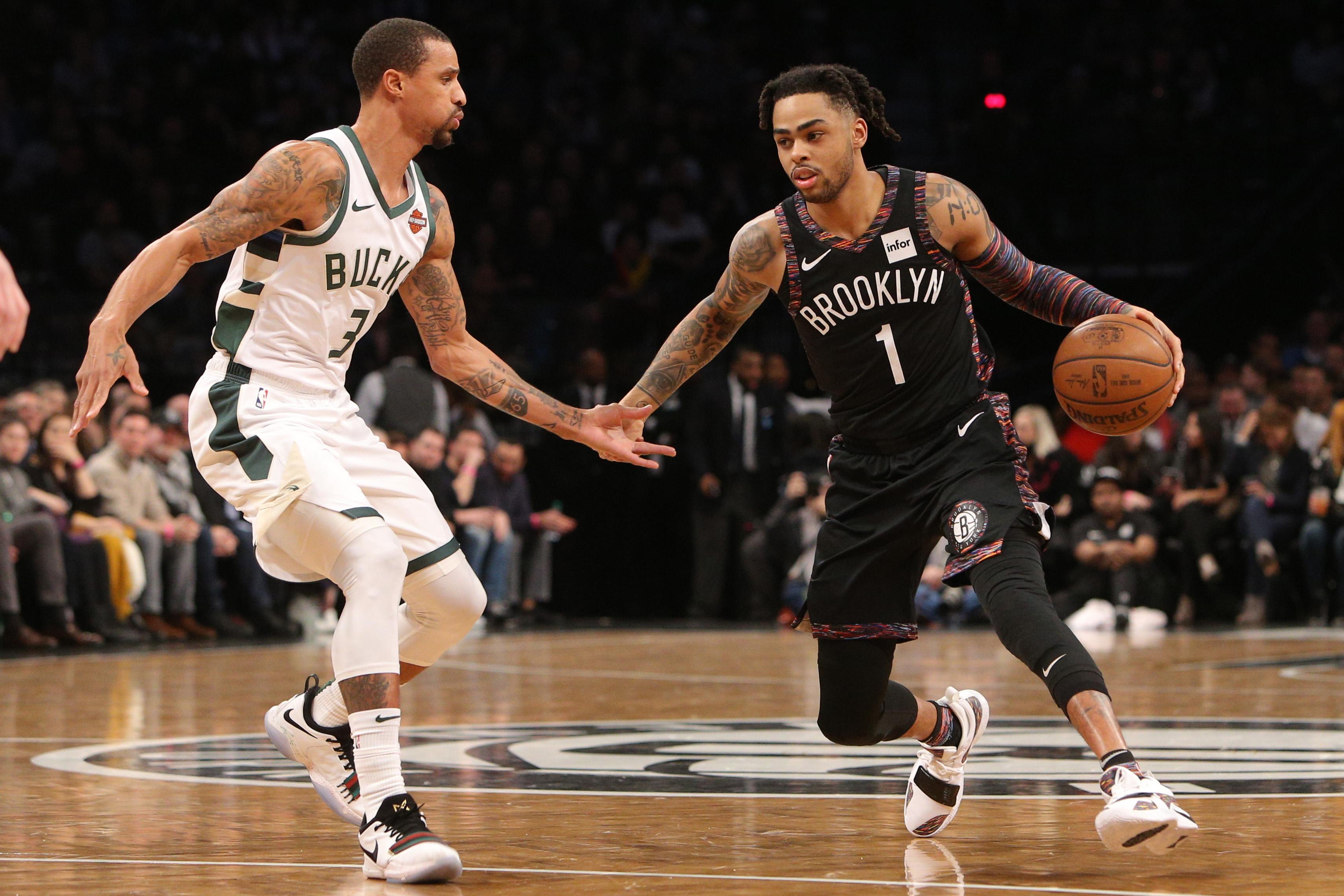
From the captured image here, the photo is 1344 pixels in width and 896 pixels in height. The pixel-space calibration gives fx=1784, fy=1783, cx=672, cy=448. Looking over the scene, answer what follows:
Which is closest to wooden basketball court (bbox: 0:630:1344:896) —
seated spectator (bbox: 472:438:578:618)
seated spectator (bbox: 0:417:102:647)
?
seated spectator (bbox: 0:417:102:647)

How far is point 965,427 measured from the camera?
4.69 meters

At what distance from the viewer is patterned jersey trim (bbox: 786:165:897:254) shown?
4.74 m

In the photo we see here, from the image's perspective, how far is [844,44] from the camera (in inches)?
767

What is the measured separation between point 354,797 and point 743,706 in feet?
11.7

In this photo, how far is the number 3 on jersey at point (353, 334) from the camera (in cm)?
466

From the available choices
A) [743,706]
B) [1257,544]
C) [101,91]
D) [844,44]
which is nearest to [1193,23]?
[844,44]

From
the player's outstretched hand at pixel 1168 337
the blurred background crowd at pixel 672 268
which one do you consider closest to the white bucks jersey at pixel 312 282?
the player's outstretched hand at pixel 1168 337

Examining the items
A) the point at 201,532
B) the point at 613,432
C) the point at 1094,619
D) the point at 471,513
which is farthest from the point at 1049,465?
the point at 613,432

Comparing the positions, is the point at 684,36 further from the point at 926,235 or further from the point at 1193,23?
the point at 926,235

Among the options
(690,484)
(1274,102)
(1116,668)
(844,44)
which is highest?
(844,44)

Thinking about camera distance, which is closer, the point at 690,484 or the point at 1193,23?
the point at 690,484

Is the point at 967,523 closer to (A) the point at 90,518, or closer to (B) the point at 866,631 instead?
(B) the point at 866,631

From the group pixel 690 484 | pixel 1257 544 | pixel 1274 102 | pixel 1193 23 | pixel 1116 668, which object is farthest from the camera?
pixel 1193 23

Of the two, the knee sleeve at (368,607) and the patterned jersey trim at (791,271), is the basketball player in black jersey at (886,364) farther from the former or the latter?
the knee sleeve at (368,607)
